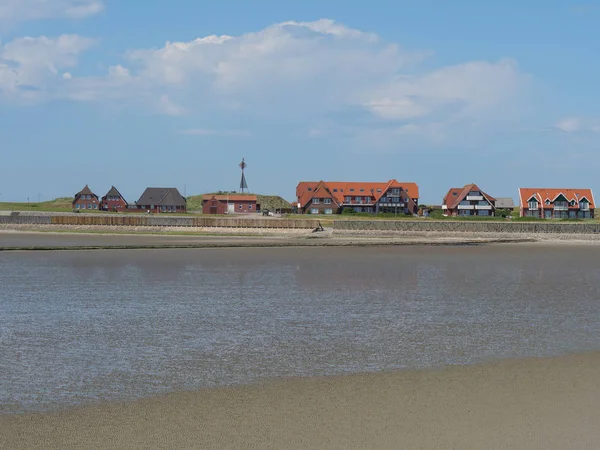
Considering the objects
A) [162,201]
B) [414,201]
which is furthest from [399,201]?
[162,201]

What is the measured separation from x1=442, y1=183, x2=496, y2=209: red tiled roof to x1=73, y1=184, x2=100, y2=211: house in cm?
7290

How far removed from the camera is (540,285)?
30359 millimetres

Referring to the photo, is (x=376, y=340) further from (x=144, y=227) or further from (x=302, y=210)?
(x=302, y=210)

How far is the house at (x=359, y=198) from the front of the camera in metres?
128

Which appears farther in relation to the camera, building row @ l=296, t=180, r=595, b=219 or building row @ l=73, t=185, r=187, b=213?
building row @ l=73, t=185, r=187, b=213

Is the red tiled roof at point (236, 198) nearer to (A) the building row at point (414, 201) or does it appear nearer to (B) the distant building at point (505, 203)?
(A) the building row at point (414, 201)

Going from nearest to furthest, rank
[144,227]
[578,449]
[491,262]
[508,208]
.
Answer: [578,449] < [491,262] < [144,227] < [508,208]

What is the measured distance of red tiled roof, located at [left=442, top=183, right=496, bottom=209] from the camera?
128625 mm

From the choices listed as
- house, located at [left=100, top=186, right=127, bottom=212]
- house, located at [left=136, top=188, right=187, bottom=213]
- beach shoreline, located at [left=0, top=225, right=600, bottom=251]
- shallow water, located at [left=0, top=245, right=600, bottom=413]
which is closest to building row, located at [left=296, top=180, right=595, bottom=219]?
house, located at [left=136, top=188, right=187, bottom=213]

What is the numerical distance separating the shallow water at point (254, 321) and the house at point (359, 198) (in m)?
89.2

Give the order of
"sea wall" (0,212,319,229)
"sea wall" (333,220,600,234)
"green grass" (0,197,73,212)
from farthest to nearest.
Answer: "green grass" (0,197,73,212), "sea wall" (0,212,319,229), "sea wall" (333,220,600,234)

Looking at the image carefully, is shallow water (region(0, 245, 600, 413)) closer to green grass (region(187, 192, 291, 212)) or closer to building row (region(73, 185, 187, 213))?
building row (region(73, 185, 187, 213))

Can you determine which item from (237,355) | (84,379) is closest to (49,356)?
(84,379)

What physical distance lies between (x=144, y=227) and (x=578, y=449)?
250ft
